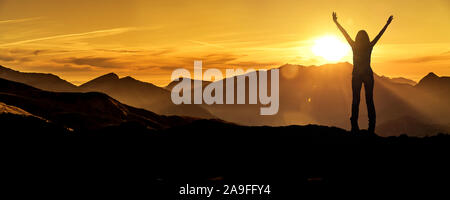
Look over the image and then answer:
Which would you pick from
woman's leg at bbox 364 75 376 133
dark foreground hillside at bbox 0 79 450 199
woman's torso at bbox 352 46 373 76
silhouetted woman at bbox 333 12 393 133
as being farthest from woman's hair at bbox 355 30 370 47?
dark foreground hillside at bbox 0 79 450 199

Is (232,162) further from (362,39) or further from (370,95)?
(362,39)

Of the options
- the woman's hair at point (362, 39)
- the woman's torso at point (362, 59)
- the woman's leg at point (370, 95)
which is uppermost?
the woman's hair at point (362, 39)

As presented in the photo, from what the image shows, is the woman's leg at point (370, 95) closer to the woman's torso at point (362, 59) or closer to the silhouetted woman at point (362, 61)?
the silhouetted woman at point (362, 61)

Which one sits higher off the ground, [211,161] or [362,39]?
[362,39]

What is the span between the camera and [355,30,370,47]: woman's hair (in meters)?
18.0

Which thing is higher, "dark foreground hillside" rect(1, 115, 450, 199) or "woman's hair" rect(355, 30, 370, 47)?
"woman's hair" rect(355, 30, 370, 47)

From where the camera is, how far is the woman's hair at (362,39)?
17984 millimetres

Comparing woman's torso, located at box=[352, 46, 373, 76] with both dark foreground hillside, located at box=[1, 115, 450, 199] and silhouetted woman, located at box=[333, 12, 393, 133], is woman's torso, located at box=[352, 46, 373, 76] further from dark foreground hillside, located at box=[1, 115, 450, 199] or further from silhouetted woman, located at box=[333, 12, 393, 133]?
dark foreground hillside, located at box=[1, 115, 450, 199]

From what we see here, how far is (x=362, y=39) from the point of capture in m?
18.0

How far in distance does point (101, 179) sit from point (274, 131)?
918 cm

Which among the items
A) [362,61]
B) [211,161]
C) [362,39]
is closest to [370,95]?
[362,61]

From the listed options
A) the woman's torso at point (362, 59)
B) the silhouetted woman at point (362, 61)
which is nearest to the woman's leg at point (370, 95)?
the silhouetted woman at point (362, 61)
